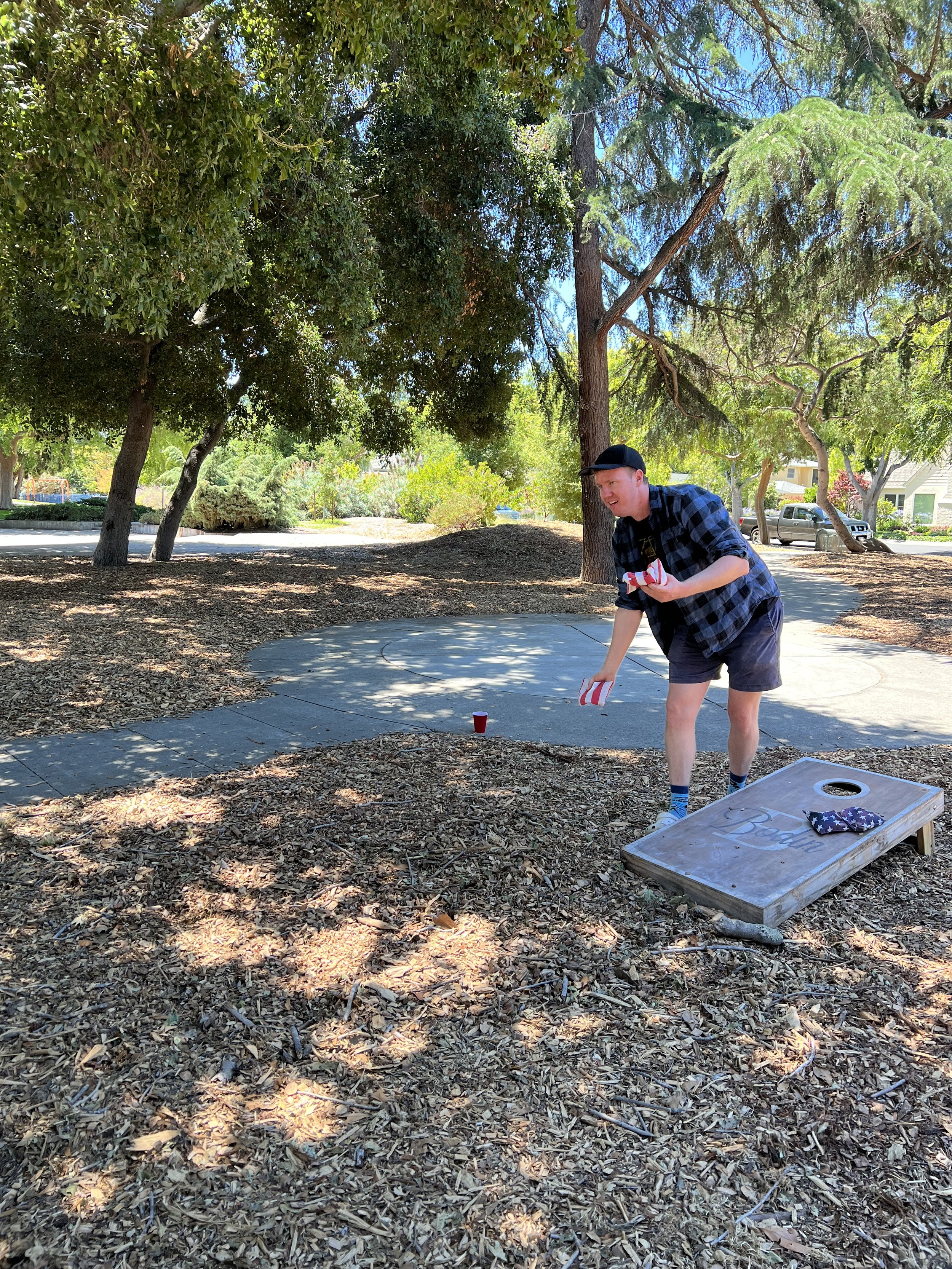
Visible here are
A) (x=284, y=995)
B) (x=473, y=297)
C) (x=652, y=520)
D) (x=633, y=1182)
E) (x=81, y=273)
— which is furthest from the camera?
(x=473, y=297)

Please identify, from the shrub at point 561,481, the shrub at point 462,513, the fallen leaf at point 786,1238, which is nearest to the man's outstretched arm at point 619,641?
the fallen leaf at point 786,1238

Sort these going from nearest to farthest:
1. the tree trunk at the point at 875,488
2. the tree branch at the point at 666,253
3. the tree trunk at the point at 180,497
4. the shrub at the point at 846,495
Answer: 1. the tree branch at the point at 666,253
2. the tree trunk at the point at 180,497
3. the tree trunk at the point at 875,488
4. the shrub at the point at 846,495

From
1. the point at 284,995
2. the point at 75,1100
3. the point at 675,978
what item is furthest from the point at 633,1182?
the point at 75,1100

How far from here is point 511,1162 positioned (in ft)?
6.93

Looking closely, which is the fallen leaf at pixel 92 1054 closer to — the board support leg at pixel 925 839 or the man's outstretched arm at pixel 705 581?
the man's outstretched arm at pixel 705 581

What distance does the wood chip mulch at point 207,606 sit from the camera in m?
6.42

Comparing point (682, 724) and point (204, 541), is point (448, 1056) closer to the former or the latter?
point (682, 724)

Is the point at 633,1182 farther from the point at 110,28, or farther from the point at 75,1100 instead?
the point at 110,28

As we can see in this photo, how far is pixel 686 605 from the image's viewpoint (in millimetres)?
3695

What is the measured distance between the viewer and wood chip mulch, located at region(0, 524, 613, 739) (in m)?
6.42

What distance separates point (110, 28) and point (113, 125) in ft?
1.60

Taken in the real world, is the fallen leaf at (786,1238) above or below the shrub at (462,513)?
below

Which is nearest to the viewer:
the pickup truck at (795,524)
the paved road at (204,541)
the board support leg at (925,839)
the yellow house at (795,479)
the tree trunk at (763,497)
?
the board support leg at (925,839)

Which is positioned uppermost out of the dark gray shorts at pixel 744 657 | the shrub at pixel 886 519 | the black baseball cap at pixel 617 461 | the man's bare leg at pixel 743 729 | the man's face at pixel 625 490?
the black baseball cap at pixel 617 461
